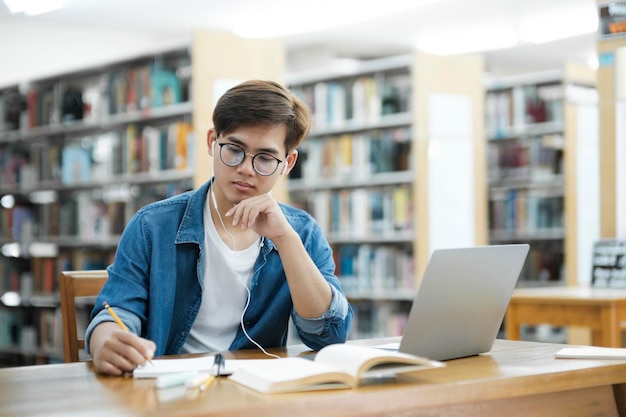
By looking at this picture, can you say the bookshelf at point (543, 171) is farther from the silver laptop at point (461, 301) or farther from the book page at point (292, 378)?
the book page at point (292, 378)

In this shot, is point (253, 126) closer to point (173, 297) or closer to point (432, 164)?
point (173, 297)

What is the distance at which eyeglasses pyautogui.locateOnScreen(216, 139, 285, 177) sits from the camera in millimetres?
1872

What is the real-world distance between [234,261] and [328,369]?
2.33 ft

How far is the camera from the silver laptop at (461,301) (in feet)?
4.85

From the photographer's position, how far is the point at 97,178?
6.23 m

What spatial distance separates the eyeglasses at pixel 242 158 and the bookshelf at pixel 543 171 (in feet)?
15.1

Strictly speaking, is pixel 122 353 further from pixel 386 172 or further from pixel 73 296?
pixel 386 172

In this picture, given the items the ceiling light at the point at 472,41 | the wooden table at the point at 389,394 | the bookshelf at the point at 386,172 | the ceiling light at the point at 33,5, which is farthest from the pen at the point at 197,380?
the ceiling light at the point at 472,41

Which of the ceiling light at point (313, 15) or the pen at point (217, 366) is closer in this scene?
the pen at point (217, 366)

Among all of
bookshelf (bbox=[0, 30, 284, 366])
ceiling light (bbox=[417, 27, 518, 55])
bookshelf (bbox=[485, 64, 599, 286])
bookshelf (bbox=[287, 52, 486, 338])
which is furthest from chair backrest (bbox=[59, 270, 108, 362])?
ceiling light (bbox=[417, 27, 518, 55])

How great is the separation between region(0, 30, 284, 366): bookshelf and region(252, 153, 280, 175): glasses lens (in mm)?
3428

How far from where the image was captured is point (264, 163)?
189 centimetres

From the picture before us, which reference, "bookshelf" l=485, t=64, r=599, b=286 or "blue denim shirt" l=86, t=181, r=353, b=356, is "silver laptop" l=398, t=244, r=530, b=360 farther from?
"bookshelf" l=485, t=64, r=599, b=286

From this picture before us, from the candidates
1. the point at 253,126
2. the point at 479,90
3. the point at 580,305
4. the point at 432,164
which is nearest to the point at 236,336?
the point at 253,126
